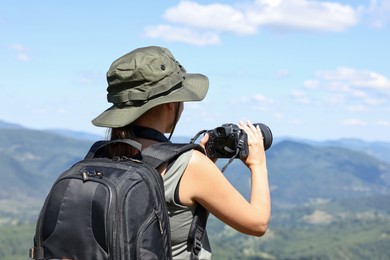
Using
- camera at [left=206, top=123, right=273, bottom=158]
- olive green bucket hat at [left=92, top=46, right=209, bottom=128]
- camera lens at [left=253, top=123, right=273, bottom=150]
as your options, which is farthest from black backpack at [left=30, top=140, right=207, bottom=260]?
camera lens at [left=253, top=123, right=273, bottom=150]

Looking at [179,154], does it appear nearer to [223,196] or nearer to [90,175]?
[223,196]

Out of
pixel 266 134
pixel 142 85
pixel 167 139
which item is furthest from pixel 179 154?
pixel 266 134

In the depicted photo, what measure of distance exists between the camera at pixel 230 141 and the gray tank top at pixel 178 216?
0.45 metres

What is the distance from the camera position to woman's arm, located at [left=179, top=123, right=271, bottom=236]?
3682 mm

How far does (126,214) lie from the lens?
3.40 meters

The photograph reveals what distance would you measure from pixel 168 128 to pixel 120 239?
90cm

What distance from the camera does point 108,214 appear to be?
11.1 ft

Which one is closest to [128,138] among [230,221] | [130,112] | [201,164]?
[130,112]

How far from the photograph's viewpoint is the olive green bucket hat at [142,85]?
148 inches

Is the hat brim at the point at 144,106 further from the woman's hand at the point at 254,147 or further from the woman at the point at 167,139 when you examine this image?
the woman's hand at the point at 254,147

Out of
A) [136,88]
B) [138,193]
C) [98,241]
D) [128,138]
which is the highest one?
[136,88]

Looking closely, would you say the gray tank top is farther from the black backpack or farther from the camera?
the camera

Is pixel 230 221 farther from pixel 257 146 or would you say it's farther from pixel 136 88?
pixel 136 88

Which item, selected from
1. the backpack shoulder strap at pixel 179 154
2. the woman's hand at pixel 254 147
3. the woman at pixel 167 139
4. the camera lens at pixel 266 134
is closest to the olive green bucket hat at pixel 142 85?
the woman at pixel 167 139
